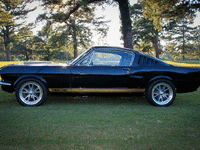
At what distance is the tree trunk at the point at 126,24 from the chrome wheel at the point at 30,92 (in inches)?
308

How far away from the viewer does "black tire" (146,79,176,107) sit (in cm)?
434

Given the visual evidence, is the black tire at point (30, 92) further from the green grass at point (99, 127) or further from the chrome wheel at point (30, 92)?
the green grass at point (99, 127)

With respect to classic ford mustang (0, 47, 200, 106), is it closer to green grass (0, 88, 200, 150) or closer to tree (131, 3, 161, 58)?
green grass (0, 88, 200, 150)

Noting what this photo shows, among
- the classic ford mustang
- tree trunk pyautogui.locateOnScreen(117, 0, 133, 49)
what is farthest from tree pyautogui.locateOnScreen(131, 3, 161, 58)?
the classic ford mustang

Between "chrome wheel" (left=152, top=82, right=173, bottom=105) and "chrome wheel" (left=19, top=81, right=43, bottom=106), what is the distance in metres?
2.80

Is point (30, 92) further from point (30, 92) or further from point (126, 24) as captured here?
point (126, 24)

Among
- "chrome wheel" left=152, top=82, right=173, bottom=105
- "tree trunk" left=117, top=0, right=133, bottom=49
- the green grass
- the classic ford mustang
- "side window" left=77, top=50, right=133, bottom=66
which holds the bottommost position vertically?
the green grass

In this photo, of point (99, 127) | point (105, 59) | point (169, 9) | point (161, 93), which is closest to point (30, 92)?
point (105, 59)

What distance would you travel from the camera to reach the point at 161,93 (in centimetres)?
441

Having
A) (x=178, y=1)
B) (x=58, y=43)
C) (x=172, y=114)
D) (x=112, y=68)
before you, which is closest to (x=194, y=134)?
(x=172, y=114)

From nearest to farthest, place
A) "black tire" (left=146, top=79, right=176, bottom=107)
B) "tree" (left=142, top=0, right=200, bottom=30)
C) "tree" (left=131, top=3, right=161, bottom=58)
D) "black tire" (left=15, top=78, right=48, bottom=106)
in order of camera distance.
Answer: "black tire" (left=15, top=78, right=48, bottom=106) → "black tire" (left=146, top=79, right=176, bottom=107) → "tree" (left=142, top=0, right=200, bottom=30) → "tree" (left=131, top=3, right=161, bottom=58)

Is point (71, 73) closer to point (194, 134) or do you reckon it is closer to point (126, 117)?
point (126, 117)

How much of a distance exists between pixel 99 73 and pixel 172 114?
185cm

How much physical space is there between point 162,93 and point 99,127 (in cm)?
219
